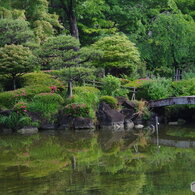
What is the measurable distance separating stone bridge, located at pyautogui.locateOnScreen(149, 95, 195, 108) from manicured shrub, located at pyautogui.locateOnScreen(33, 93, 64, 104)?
213 inches

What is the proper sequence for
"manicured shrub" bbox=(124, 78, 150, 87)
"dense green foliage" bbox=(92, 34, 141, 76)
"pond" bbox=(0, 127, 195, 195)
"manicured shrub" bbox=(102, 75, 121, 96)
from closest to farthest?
"pond" bbox=(0, 127, 195, 195) → "manicured shrub" bbox=(102, 75, 121, 96) → "manicured shrub" bbox=(124, 78, 150, 87) → "dense green foliage" bbox=(92, 34, 141, 76)

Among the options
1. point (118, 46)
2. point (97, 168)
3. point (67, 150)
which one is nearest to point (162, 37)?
point (118, 46)

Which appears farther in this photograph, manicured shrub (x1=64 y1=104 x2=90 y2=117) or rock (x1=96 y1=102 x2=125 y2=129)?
rock (x1=96 y1=102 x2=125 y2=129)

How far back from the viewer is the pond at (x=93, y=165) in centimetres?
1159

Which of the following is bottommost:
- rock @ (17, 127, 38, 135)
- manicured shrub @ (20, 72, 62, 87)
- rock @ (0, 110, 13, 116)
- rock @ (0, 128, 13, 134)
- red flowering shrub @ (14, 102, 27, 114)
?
rock @ (0, 128, 13, 134)

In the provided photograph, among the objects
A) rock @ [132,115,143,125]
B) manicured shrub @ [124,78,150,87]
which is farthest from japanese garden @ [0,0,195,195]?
manicured shrub @ [124,78,150,87]

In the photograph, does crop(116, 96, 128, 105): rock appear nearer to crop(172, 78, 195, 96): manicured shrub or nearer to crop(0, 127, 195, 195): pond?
crop(172, 78, 195, 96): manicured shrub

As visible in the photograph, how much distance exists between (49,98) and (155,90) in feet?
21.0

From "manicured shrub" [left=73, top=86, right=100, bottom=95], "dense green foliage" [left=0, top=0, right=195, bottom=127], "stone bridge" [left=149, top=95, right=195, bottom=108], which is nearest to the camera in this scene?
"stone bridge" [left=149, top=95, right=195, bottom=108]

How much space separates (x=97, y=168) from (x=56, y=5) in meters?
21.7

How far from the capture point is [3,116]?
76.8ft

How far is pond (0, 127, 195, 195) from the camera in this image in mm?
11586

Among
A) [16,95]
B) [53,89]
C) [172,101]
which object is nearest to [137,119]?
[172,101]

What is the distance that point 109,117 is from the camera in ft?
76.8
